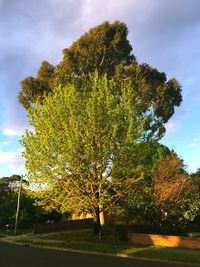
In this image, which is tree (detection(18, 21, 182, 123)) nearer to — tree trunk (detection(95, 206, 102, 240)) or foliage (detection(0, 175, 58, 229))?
foliage (detection(0, 175, 58, 229))

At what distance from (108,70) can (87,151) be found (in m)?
21.0

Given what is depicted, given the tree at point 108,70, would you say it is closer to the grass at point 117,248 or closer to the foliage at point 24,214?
the foliage at point 24,214

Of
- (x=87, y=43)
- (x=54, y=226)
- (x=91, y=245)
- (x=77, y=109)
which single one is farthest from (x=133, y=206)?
(x=87, y=43)

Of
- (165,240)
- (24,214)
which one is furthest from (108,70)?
(165,240)

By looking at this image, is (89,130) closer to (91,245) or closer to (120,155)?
(120,155)

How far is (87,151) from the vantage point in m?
25.3

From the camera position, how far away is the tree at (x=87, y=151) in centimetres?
2584

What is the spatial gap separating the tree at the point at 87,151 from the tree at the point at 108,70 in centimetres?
1541

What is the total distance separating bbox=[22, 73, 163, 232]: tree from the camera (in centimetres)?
2584

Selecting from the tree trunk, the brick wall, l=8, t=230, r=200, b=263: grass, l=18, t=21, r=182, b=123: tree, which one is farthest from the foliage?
the brick wall

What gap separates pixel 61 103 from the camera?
A: 27.8 meters

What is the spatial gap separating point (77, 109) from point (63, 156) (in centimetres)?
374

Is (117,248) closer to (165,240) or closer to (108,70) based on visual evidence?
(165,240)

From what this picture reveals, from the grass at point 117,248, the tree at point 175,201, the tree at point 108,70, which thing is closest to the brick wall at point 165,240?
the grass at point 117,248
